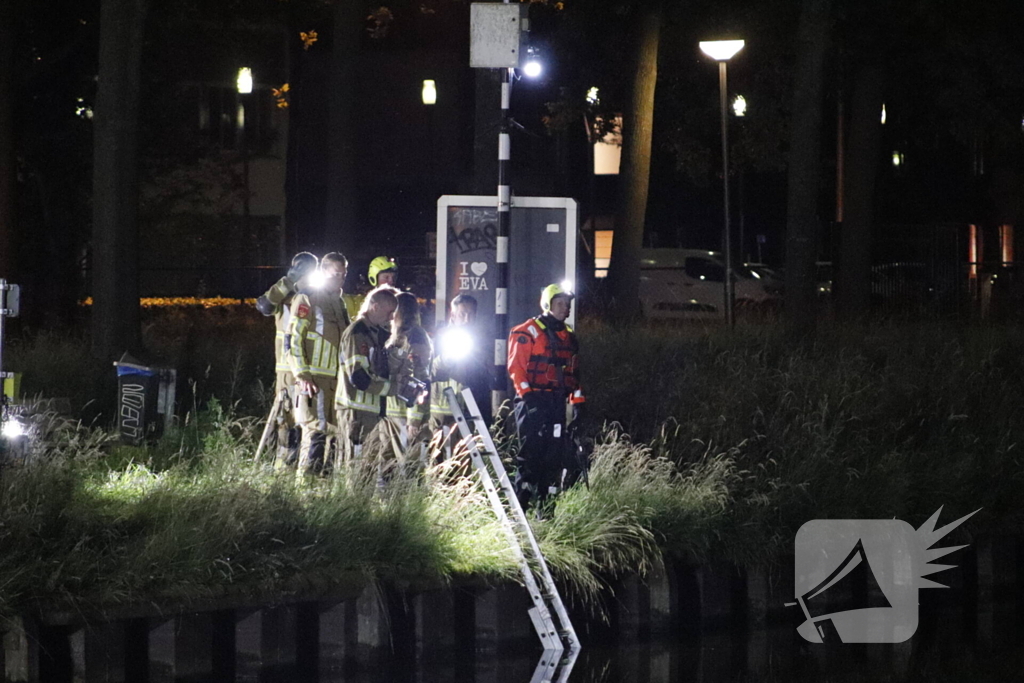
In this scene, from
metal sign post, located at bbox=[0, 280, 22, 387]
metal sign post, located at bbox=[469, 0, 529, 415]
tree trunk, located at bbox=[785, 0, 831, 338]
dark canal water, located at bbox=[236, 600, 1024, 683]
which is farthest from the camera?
tree trunk, located at bbox=[785, 0, 831, 338]

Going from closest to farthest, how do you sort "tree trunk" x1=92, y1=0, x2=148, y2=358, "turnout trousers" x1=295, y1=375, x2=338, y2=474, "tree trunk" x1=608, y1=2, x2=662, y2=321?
"turnout trousers" x1=295, y1=375, x2=338, y2=474 → "tree trunk" x1=92, y1=0, x2=148, y2=358 → "tree trunk" x1=608, y1=2, x2=662, y2=321

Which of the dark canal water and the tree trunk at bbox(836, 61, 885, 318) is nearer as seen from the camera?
the dark canal water

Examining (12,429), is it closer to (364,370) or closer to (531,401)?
(364,370)

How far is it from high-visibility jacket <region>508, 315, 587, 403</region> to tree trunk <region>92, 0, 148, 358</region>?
6188 millimetres

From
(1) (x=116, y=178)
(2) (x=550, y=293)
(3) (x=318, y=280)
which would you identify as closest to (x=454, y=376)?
(2) (x=550, y=293)

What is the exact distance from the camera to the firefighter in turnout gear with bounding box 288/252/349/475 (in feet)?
36.6

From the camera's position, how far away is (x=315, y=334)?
37.3ft

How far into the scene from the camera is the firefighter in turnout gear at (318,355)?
36.6ft

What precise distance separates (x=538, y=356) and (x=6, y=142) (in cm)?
1105

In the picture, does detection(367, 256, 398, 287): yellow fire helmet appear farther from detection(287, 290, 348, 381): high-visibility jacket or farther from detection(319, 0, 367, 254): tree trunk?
detection(319, 0, 367, 254): tree trunk

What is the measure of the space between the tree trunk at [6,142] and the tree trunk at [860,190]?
1261cm

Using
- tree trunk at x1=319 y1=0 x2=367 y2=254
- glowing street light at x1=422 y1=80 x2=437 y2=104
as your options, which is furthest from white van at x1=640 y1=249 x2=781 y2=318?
glowing street light at x1=422 y1=80 x2=437 y2=104

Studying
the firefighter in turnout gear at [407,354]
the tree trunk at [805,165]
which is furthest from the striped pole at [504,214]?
the tree trunk at [805,165]

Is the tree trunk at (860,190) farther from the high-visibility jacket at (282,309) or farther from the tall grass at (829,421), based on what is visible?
the high-visibility jacket at (282,309)
